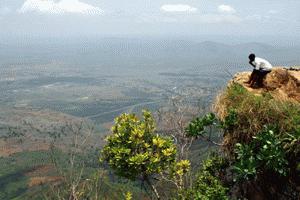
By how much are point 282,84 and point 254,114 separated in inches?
135

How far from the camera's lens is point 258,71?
14109mm

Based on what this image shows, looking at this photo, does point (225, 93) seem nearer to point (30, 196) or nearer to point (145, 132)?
point (145, 132)

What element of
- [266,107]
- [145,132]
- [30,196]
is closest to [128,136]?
[145,132]

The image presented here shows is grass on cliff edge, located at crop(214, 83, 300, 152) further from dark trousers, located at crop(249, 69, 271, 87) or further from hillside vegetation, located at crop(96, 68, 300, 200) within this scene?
dark trousers, located at crop(249, 69, 271, 87)

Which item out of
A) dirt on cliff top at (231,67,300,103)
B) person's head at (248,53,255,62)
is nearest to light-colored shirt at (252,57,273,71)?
person's head at (248,53,255,62)

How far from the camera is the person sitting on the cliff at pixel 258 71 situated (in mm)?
14133

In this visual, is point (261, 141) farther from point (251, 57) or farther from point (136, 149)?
point (251, 57)

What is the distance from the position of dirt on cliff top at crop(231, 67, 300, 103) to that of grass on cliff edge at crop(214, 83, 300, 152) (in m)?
1.36

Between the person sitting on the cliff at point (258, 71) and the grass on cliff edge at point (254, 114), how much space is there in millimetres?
2159

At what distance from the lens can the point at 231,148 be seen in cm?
1200

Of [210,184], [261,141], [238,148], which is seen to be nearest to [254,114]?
[238,148]

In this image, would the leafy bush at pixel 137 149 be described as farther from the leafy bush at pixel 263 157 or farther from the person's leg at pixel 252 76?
the person's leg at pixel 252 76

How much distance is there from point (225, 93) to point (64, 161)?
168m

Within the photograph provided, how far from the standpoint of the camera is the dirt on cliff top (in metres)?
13.2
